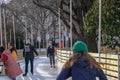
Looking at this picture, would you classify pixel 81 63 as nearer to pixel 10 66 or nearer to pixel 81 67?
pixel 81 67

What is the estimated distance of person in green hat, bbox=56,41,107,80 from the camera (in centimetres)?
640

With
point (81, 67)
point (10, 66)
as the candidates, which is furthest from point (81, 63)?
point (10, 66)

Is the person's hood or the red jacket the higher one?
the person's hood

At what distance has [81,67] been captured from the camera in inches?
254

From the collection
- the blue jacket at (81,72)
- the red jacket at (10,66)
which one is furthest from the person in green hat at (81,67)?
the red jacket at (10,66)

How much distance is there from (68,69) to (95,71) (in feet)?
1.31

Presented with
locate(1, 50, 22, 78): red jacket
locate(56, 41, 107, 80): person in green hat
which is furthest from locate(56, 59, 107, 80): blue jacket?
locate(1, 50, 22, 78): red jacket

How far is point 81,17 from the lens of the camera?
30875mm

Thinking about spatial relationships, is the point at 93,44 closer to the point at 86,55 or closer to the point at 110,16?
the point at 110,16

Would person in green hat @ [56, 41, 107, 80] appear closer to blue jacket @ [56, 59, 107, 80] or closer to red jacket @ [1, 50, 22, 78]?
blue jacket @ [56, 59, 107, 80]

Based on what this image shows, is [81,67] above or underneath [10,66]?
above

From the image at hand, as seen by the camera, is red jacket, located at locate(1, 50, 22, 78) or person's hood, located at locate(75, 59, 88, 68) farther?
red jacket, located at locate(1, 50, 22, 78)

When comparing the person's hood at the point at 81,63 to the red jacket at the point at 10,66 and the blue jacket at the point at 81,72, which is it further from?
the red jacket at the point at 10,66

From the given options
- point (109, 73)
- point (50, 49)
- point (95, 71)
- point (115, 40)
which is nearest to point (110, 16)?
point (115, 40)
